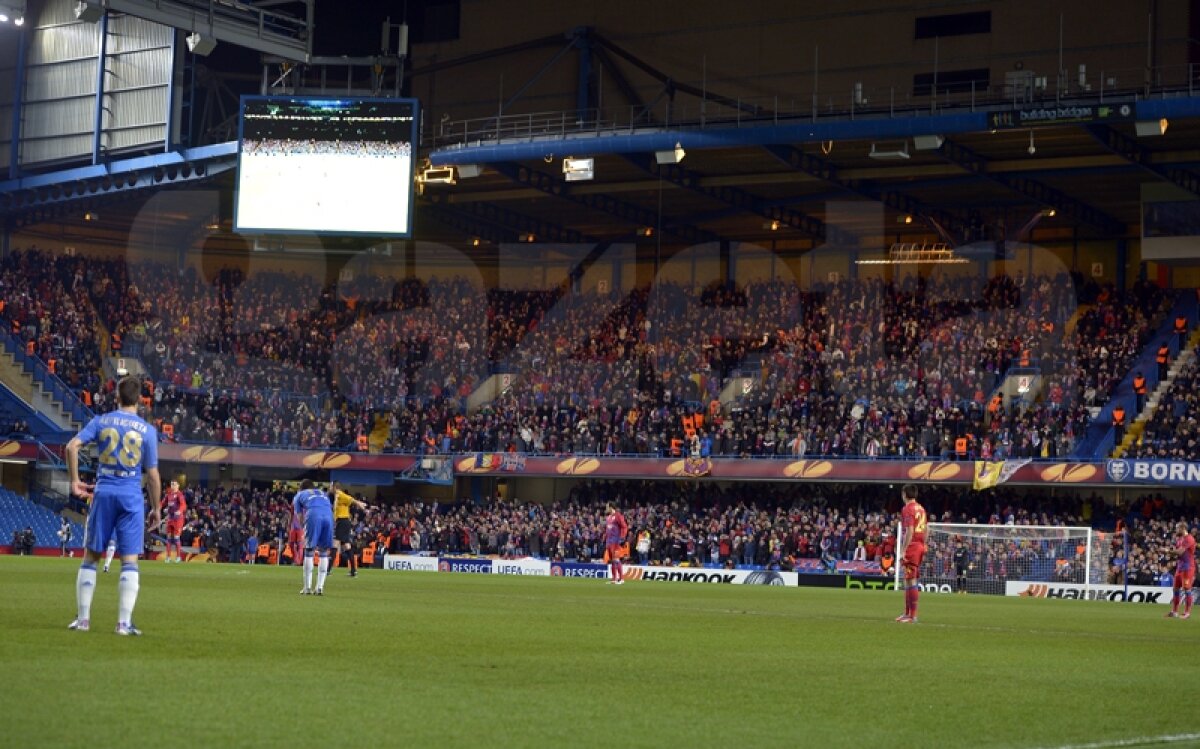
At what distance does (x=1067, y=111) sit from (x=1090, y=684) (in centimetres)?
3526

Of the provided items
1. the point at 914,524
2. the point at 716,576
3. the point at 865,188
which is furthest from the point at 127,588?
the point at 865,188

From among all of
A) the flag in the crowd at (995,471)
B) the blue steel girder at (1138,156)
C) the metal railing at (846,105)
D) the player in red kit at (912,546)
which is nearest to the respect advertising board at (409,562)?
the metal railing at (846,105)

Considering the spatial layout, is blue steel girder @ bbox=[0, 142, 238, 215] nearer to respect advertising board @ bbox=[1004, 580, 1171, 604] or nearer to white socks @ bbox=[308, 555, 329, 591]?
respect advertising board @ bbox=[1004, 580, 1171, 604]

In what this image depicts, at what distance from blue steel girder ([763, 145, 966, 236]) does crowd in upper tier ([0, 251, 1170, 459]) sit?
8.58 ft

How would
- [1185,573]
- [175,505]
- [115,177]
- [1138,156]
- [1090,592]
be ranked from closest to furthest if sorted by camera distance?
1. [1185,573]
2. [175,505]
3. [1090,592]
4. [1138,156]
5. [115,177]

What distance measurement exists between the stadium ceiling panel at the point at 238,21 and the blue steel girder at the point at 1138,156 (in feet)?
85.0

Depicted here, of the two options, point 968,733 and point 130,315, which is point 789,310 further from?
point 968,733

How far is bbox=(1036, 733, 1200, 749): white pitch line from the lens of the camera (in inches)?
391

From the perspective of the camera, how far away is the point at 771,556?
5131 cm

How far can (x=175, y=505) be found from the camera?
4253cm

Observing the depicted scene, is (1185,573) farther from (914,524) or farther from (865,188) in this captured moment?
(865,188)

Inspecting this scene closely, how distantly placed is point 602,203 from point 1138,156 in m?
21.1

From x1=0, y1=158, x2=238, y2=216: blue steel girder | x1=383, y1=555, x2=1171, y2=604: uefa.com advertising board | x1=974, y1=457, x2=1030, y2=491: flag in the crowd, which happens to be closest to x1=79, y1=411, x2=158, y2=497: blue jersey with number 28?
x1=383, y1=555, x2=1171, y2=604: uefa.com advertising board

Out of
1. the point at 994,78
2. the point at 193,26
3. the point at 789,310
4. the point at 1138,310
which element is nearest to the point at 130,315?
the point at 193,26
